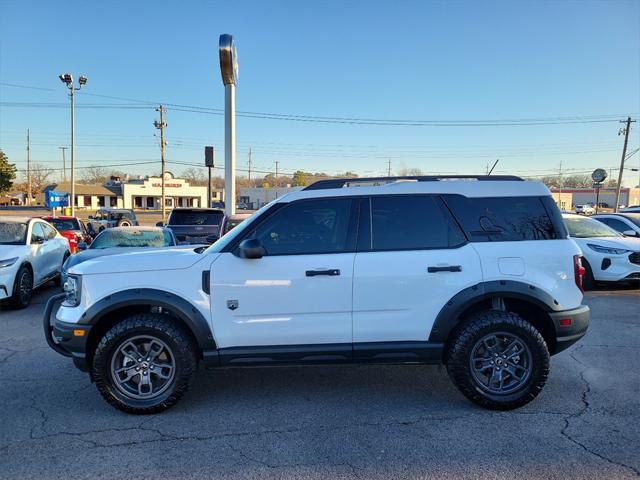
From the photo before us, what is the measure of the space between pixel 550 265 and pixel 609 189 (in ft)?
434

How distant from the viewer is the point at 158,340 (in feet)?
12.4

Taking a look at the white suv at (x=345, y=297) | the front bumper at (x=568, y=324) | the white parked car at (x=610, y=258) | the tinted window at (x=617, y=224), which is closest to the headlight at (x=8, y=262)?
the white suv at (x=345, y=297)

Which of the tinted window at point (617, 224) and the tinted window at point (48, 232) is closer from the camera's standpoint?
the tinted window at point (48, 232)

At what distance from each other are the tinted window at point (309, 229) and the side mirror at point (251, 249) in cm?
15

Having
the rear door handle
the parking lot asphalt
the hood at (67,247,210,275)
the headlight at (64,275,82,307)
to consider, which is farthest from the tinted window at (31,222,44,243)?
the rear door handle

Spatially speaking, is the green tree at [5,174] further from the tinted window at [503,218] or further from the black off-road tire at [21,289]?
the tinted window at [503,218]

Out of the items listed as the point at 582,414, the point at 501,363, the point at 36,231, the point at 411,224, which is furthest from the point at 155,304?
the point at 36,231

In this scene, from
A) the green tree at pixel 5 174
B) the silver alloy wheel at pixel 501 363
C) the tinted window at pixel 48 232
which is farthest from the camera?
the green tree at pixel 5 174

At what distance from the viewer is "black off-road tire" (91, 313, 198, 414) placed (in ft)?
12.2

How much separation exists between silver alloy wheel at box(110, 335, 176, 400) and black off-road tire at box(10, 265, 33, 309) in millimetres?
5048

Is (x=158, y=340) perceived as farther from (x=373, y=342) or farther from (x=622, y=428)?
(x=622, y=428)

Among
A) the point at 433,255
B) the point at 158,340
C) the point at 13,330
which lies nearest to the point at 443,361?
the point at 433,255

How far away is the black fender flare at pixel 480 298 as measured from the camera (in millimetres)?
3814

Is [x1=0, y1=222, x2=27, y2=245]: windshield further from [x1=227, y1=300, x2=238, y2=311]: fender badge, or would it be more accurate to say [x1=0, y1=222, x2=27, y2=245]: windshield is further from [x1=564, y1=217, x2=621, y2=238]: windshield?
[x1=564, y1=217, x2=621, y2=238]: windshield
